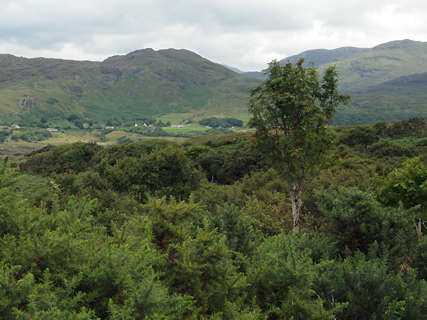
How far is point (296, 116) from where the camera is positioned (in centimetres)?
943

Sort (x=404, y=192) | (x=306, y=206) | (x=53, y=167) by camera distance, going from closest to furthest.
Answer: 1. (x=404, y=192)
2. (x=306, y=206)
3. (x=53, y=167)

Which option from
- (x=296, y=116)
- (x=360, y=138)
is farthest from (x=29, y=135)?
(x=296, y=116)

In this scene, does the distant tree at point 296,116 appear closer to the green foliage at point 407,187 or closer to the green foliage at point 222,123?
the green foliage at point 407,187

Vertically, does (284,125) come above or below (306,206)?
above

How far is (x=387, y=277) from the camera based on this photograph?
550cm

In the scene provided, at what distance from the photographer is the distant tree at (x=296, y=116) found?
8.98 m

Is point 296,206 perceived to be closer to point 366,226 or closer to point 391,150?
point 366,226

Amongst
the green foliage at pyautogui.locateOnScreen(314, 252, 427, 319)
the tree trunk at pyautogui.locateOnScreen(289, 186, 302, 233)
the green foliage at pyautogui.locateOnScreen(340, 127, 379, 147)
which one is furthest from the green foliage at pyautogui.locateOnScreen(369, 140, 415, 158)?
the green foliage at pyautogui.locateOnScreen(314, 252, 427, 319)

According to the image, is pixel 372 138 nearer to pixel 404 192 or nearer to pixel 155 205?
pixel 404 192

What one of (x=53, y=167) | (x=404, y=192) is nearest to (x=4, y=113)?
(x=53, y=167)

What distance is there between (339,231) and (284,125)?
3783mm

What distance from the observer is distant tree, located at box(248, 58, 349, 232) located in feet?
29.5

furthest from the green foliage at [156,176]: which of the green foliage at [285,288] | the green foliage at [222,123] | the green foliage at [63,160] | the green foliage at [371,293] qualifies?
the green foliage at [222,123]

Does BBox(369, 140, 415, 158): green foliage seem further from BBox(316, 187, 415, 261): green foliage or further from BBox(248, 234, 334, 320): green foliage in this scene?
BBox(248, 234, 334, 320): green foliage
